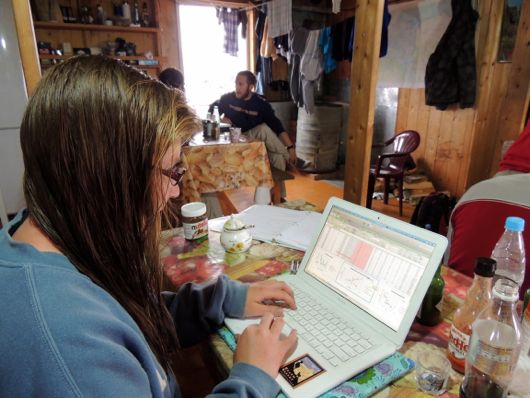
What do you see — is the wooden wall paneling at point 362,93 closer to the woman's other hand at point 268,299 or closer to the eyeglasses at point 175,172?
the woman's other hand at point 268,299

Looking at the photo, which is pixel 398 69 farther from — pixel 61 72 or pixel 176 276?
pixel 61 72

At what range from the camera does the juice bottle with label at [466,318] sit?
27.8 inches

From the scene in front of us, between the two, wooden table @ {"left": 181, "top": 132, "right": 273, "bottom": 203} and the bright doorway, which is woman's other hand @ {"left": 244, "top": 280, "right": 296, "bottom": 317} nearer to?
wooden table @ {"left": 181, "top": 132, "right": 273, "bottom": 203}

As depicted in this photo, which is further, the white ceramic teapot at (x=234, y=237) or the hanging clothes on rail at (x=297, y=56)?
the hanging clothes on rail at (x=297, y=56)

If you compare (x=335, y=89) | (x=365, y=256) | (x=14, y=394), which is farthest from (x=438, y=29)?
(x=14, y=394)

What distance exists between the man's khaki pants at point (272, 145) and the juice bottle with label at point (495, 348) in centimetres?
268

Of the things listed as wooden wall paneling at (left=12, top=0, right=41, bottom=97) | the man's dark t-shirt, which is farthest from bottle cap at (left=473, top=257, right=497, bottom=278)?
the man's dark t-shirt

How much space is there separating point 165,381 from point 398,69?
4.36m

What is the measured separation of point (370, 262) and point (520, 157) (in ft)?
4.13

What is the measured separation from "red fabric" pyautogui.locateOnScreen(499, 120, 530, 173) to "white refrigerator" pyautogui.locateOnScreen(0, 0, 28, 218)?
3393 mm

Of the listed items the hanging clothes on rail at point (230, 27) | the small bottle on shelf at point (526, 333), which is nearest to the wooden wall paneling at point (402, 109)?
the hanging clothes on rail at point (230, 27)

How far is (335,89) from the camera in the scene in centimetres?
557

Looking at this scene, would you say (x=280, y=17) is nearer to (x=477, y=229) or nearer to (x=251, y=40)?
(x=251, y=40)

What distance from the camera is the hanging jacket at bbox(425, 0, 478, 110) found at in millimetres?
3461
